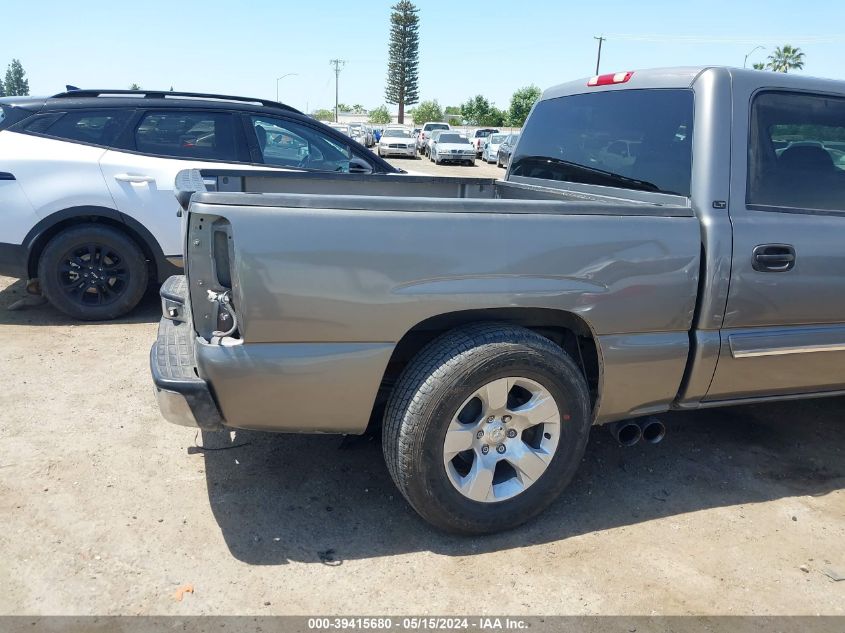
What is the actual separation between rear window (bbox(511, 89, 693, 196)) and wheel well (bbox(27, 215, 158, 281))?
3.34 metres

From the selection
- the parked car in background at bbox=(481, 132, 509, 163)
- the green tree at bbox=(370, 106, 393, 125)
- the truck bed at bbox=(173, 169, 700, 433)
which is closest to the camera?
the truck bed at bbox=(173, 169, 700, 433)

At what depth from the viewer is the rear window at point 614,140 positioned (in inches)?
123

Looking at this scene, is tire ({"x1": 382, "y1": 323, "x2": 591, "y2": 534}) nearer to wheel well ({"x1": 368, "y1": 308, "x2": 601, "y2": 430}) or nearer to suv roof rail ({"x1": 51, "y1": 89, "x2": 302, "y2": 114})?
wheel well ({"x1": 368, "y1": 308, "x2": 601, "y2": 430})

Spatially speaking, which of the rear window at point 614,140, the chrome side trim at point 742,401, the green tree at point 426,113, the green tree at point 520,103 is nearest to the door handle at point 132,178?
the rear window at point 614,140

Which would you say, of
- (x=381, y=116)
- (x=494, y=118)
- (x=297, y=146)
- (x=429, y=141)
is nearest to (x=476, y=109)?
(x=494, y=118)

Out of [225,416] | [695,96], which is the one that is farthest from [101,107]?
[695,96]

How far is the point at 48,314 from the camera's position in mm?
5914

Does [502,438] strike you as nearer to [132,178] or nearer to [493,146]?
[132,178]

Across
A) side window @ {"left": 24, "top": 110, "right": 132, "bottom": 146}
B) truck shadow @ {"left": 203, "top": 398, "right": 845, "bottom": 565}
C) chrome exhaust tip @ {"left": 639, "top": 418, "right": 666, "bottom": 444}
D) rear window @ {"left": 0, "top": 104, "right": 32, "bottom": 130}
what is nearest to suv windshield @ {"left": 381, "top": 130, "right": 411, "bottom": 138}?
side window @ {"left": 24, "top": 110, "right": 132, "bottom": 146}

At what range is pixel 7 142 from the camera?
538 cm

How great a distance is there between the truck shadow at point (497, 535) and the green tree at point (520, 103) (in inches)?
2616

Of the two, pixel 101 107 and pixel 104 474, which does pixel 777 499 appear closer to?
pixel 104 474

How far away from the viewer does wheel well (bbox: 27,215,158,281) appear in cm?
547

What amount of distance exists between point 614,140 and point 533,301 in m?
1.31
